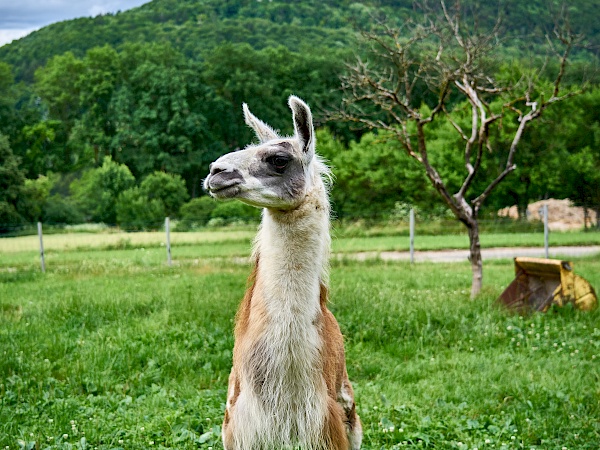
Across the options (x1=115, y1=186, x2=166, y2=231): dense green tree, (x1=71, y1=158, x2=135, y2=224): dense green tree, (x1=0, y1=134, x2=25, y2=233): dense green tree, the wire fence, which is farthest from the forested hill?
the wire fence

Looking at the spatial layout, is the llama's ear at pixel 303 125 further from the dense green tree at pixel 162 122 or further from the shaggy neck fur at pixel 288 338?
the dense green tree at pixel 162 122

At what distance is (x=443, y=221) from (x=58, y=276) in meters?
16.4

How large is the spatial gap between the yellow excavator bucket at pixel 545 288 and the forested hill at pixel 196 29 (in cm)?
5855

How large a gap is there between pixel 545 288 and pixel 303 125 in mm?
Result: 7073

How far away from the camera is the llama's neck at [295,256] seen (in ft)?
11.8

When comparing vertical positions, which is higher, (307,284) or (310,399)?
(307,284)

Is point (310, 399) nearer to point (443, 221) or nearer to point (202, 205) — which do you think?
point (443, 221)

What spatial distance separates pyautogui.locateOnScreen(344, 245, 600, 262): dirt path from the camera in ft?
61.8

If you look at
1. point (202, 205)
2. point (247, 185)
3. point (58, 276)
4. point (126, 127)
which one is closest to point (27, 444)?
point (247, 185)

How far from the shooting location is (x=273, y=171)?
3.65 m

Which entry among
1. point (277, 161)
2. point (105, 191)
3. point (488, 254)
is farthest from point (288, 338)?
point (105, 191)

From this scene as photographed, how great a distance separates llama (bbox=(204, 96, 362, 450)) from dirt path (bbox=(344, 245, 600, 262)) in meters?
14.0

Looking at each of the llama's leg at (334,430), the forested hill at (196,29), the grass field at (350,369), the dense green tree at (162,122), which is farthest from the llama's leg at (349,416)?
the forested hill at (196,29)

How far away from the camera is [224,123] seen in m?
53.1
